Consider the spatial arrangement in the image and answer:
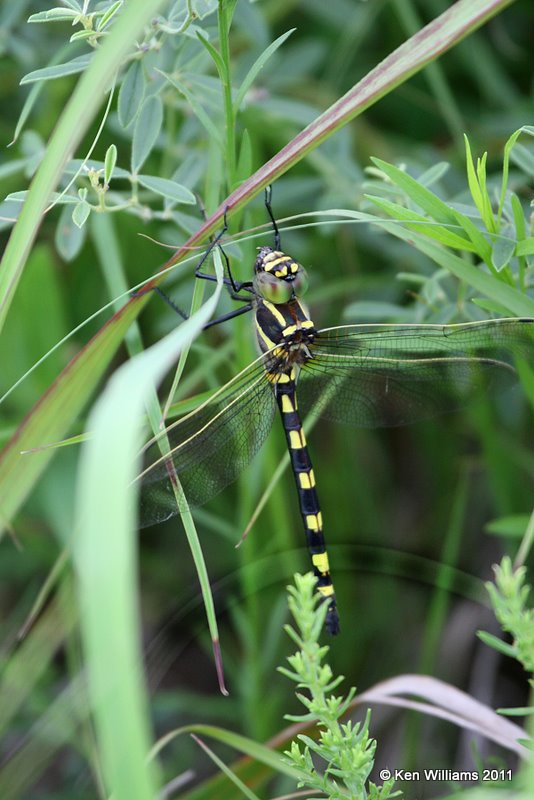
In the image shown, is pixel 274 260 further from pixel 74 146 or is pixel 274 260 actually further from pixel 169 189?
pixel 74 146


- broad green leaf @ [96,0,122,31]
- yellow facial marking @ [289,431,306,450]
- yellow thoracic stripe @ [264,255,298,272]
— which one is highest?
broad green leaf @ [96,0,122,31]

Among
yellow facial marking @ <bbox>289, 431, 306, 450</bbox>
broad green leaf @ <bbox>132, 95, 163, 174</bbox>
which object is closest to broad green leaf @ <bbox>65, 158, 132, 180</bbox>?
broad green leaf @ <bbox>132, 95, 163, 174</bbox>

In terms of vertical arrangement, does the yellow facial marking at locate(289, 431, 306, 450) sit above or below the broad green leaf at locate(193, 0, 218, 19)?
below

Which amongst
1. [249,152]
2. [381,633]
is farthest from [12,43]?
[381,633]

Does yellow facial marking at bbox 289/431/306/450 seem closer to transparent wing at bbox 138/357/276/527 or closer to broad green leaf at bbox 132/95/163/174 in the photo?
transparent wing at bbox 138/357/276/527

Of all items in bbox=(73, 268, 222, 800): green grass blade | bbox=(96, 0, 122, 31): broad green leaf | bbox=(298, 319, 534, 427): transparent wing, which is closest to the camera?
bbox=(73, 268, 222, 800): green grass blade

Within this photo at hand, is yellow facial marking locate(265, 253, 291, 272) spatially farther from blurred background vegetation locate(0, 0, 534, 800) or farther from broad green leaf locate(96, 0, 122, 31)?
broad green leaf locate(96, 0, 122, 31)

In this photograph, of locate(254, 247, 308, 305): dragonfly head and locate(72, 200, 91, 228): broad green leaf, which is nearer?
locate(72, 200, 91, 228): broad green leaf

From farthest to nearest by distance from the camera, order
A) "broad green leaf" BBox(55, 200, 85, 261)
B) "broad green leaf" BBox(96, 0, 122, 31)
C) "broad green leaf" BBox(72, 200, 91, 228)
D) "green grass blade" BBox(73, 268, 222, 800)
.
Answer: "broad green leaf" BBox(55, 200, 85, 261) → "broad green leaf" BBox(72, 200, 91, 228) → "broad green leaf" BBox(96, 0, 122, 31) → "green grass blade" BBox(73, 268, 222, 800)
